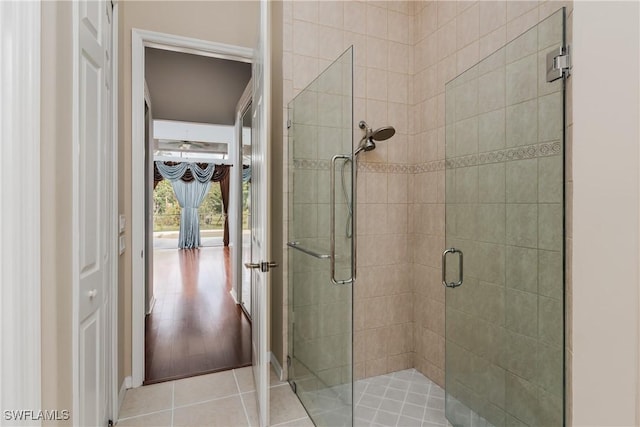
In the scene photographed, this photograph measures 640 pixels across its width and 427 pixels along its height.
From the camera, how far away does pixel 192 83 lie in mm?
4133

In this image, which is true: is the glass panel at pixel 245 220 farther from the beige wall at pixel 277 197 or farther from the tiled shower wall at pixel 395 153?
the tiled shower wall at pixel 395 153

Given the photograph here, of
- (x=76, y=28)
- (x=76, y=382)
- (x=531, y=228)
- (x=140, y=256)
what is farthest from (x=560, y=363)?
(x=140, y=256)

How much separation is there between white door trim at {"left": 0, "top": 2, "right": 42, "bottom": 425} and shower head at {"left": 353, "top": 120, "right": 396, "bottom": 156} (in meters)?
1.77

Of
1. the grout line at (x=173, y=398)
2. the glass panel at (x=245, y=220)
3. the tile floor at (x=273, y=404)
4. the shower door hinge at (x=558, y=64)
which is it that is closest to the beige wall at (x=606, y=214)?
the shower door hinge at (x=558, y=64)

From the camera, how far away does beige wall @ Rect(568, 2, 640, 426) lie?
15.6 inches

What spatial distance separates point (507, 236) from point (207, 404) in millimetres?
2018

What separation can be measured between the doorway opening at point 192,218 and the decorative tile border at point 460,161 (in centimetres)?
156

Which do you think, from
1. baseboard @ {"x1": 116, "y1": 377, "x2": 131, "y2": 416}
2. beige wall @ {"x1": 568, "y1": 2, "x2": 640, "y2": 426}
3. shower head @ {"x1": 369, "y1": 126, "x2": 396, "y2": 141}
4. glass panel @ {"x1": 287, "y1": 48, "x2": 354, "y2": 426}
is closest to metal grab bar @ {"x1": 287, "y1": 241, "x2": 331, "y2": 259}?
glass panel @ {"x1": 287, "y1": 48, "x2": 354, "y2": 426}

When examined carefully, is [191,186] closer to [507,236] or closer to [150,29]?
[150,29]

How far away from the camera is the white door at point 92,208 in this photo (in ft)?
4.00

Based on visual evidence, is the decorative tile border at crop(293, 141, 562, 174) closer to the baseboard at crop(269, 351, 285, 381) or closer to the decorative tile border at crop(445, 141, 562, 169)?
the decorative tile border at crop(445, 141, 562, 169)

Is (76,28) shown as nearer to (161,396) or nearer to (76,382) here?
(76,382)

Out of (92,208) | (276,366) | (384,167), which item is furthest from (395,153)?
(92,208)

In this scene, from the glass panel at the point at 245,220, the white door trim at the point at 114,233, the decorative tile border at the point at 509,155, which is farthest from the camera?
the glass panel at the point at 245,220
